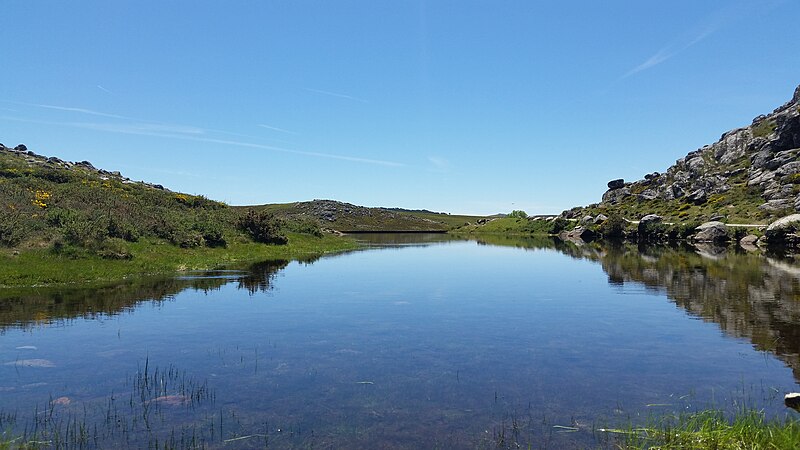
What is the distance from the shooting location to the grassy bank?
3462 cm

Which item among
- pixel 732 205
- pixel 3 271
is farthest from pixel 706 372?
pixel 732 205

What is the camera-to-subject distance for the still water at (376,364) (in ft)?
40.1

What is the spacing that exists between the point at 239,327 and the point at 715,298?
29.9 m

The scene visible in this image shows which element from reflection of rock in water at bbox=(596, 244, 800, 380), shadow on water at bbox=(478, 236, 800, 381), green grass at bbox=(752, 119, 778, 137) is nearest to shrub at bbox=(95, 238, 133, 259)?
shadow on water at bbox=(478, 236, 800, 381)

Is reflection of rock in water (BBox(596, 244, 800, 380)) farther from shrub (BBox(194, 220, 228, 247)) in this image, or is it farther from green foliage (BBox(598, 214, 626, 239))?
green foliage (BBox(598, 214, 626, 239))

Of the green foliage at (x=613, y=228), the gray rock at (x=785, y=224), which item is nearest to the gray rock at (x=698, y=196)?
the green foliage at (x=613, y=228)

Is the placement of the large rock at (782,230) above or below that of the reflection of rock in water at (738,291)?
above

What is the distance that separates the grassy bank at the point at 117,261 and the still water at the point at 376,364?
4.19 metres

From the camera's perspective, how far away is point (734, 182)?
457ft

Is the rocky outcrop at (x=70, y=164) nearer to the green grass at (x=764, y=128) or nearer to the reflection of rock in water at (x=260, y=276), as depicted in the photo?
the reflection of rock in water at (x=260, y=276)

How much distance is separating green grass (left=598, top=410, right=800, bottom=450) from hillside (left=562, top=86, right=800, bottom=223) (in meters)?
104

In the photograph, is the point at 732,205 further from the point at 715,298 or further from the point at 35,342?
the point at 35,342

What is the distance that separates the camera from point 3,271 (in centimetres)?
3334

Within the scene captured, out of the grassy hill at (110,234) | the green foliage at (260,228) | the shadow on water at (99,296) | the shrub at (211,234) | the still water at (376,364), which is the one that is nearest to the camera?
the still water at (376,364)
